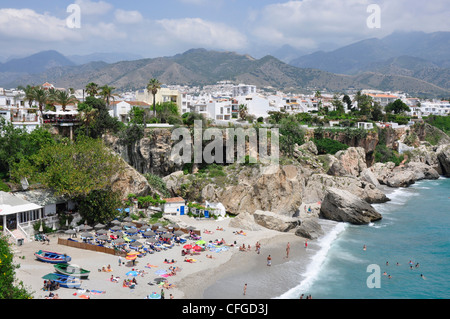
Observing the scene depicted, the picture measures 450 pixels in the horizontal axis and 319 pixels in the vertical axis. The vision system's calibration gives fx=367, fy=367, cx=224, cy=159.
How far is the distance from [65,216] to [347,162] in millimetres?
43953

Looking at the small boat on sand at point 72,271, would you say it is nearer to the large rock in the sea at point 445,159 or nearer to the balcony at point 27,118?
the balcony at point 27,118

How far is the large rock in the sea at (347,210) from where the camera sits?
38.7m

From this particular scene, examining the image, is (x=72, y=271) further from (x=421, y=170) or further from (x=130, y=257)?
(x=421, y=170)

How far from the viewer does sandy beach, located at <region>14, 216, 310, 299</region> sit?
2128cm

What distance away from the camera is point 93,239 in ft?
96.2

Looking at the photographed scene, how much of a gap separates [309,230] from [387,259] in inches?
281

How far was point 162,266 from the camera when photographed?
1003 inches

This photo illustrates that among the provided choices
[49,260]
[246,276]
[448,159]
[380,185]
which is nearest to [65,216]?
[49,260]

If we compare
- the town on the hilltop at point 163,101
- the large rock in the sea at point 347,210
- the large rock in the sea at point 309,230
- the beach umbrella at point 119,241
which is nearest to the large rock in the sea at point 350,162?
the large rock in the sea at point 347,210

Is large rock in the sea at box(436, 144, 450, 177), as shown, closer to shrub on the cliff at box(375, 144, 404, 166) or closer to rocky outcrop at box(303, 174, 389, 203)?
shrub on the cliff at box(375, 144, 404, 166)

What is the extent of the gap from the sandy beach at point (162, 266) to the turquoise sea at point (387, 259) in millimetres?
3386

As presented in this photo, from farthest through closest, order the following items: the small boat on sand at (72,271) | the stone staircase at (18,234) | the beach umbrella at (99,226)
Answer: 1. the beach umbrella at (99,226)
2. the stone staircase at (18,234)
3. the small boat on sand at (72,271)

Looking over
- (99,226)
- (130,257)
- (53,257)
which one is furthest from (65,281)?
(99,226)

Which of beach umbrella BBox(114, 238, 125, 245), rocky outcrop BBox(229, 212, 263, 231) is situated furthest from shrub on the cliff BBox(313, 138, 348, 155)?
beach umbrella BBox(114, 238, 125, 245)
